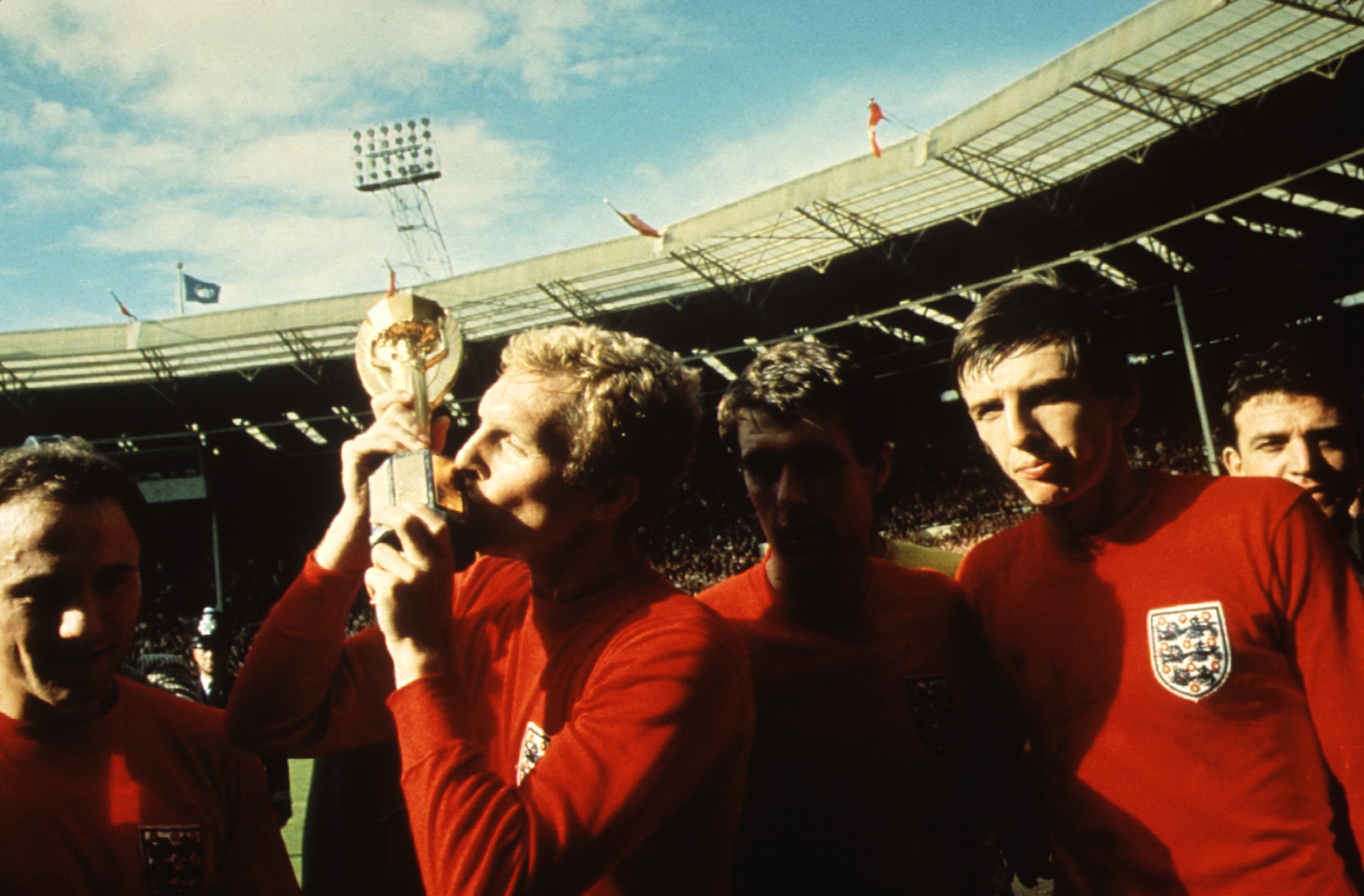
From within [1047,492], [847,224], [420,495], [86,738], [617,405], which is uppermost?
[847,224]

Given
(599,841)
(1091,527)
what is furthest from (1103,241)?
(599,841)

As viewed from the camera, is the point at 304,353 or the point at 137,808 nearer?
the point at 137,808

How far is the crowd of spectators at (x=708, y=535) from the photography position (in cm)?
1992

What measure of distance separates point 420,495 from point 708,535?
71.9 feet

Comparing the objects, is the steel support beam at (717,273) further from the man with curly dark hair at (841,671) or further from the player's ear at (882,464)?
the man with curly dark hair at (841,671)

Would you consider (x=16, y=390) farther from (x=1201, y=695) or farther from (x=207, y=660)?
(x=1201, y=695)

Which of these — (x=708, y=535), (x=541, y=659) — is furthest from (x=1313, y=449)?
(x=708, y=535)

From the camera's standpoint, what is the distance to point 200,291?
24.5 meters

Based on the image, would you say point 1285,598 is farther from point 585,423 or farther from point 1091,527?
point 585,423

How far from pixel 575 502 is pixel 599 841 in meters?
0.60

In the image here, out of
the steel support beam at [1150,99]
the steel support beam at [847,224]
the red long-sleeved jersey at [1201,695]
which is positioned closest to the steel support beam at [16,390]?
the steel support beam at [847,224]

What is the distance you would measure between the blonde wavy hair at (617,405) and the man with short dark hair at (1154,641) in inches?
26.8

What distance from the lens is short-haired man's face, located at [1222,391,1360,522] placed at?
271 centimetres

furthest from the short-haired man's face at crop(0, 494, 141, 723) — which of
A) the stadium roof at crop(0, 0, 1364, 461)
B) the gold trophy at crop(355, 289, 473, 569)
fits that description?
the stadium roof at crop(0, 0, 1364, 461)
